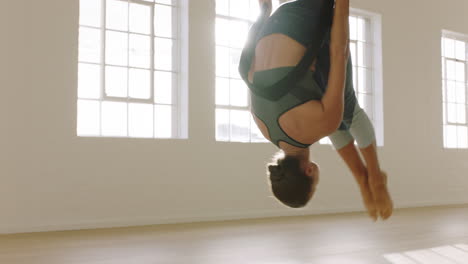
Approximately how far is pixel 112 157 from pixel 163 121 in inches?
30.2

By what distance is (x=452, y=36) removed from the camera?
27.1 ft

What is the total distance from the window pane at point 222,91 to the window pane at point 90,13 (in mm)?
1488

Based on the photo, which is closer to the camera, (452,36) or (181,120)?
(181,120)

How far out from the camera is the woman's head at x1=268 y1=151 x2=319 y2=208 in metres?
2.19

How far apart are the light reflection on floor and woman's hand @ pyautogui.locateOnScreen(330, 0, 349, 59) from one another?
2.11 meters

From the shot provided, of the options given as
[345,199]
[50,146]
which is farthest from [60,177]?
[345,199]

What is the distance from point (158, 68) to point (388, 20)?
351 cm

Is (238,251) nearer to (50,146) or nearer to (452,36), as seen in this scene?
(50,146)

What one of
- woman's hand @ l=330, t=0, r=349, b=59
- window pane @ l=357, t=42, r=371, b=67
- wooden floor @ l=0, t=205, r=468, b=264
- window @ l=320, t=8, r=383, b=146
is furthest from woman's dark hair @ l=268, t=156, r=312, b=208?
window pane @ l=357, t=42, r=371, b=67

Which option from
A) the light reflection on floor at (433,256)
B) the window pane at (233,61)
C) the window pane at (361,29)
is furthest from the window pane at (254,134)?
the light reflection on floor at (433,256)

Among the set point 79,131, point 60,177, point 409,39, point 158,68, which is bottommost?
point 60,177

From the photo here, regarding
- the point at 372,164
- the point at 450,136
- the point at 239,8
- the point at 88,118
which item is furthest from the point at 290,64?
the point at 450,136

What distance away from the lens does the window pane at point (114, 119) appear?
5.28 m

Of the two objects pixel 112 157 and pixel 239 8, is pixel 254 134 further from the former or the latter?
pixel 112 157
